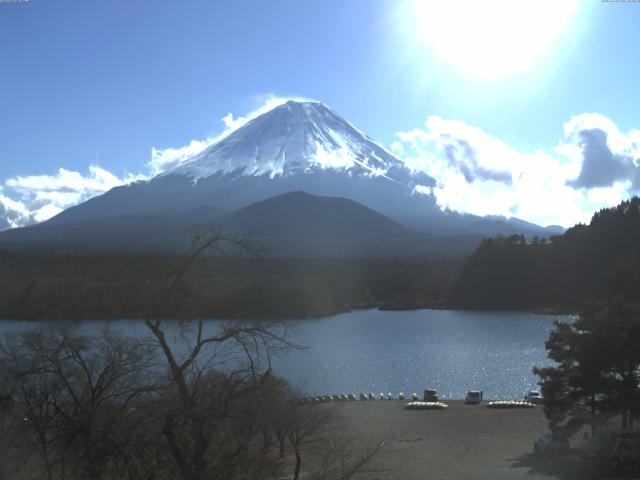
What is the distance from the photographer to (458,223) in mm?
128500

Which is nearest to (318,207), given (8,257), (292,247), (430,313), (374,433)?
(292,247)

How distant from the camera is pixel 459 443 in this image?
14422 millimetres

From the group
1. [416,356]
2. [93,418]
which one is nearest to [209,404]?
[93,418]

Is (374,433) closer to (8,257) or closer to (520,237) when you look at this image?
(8,257)

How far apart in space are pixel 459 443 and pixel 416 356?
16197 mm

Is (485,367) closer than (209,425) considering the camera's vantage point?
No

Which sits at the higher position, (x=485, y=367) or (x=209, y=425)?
(x=209, y=425)

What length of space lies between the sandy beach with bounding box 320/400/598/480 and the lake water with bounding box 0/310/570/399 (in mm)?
2595

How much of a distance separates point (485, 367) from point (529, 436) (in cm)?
1235

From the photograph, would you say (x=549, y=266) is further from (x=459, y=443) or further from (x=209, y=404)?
(x=209, y=404)

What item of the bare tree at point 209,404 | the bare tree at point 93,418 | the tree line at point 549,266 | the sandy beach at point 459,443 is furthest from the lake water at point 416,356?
the tree line at point 549,266

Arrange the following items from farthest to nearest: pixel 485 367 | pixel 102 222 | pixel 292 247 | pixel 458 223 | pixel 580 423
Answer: pixel 458 223 → pixel 102 222 → pixel 292 247 → pixel 485 367 → pixel 580 423

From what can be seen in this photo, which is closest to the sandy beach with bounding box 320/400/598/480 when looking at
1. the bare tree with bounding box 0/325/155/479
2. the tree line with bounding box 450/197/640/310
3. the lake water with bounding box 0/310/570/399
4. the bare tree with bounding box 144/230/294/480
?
the lake water with bounding box 0/310/570/399

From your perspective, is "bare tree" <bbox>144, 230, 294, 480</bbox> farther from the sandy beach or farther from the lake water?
the lake water
